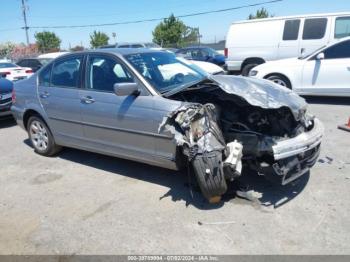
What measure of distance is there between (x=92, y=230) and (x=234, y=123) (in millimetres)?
1943

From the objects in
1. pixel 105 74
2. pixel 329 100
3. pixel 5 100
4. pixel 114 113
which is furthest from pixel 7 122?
pixel 329 100

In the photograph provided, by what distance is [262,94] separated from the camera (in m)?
3.85

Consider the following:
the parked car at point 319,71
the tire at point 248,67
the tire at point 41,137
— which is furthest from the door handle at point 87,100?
the tire at point 248,67

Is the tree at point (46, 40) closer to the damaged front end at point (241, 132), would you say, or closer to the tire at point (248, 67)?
the tire at point (248, 67)

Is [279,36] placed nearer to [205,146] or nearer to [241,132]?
[241,132]

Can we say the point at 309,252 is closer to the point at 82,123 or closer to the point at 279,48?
the point at 82,123

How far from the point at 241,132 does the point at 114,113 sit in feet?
5.28

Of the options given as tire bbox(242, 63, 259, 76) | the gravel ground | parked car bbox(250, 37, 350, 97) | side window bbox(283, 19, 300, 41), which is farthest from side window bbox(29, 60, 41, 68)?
the gravel ground

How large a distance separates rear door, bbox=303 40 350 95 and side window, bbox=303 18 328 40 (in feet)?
8.36

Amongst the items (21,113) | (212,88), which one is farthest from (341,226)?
(21,113)

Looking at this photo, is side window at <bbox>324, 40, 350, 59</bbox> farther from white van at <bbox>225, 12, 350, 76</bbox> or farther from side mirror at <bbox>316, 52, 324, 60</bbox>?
white van at <bbox>225, 12, 350, 76</bbox>

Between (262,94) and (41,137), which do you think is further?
(41,137)

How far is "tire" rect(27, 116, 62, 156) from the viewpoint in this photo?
5.52 metres

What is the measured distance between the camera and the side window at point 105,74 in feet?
14.5
